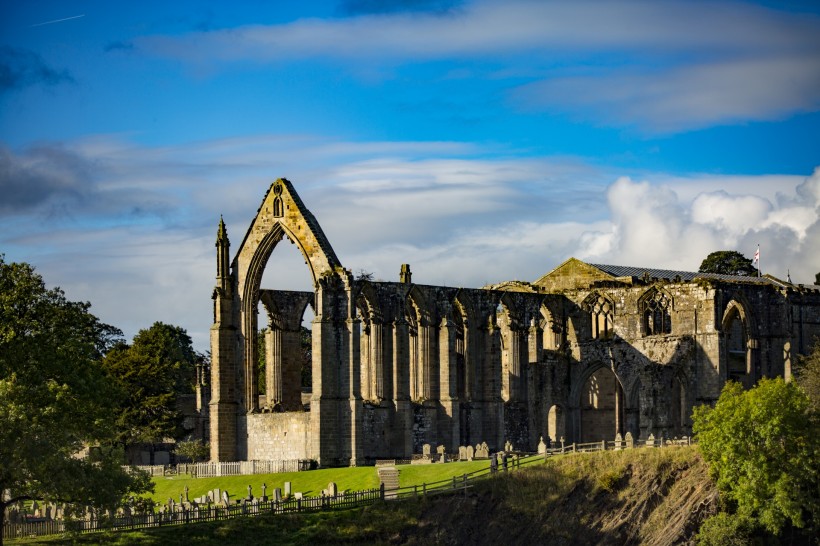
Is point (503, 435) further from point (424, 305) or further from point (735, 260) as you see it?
point (735, 260)

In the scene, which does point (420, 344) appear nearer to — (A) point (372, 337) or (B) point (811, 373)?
(A) point (372, 337)

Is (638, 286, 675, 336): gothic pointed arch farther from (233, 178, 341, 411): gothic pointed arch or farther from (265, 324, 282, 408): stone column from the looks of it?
(265, 324, 282, 408): stone column

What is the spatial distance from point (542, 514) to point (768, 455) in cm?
933

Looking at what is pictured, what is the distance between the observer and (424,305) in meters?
87.1

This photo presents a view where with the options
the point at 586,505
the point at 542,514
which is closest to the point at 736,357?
the point at 586,505

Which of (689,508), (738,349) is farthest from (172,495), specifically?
(738,349)

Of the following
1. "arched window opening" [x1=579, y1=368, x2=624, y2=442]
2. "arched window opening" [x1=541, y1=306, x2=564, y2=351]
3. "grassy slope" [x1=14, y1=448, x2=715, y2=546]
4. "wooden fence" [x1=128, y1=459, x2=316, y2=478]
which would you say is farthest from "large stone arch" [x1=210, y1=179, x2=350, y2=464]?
"arched window opening" [x1=579, y1=368, x2=624, y2=442]

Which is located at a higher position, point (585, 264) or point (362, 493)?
point (585, 264)

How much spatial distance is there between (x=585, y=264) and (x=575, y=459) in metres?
29.1

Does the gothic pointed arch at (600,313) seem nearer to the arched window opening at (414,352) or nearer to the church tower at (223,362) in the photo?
the arched window opening at (414,352)

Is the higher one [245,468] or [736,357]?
[736,357]

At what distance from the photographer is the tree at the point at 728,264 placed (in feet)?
422

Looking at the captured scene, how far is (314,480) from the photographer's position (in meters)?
75.9

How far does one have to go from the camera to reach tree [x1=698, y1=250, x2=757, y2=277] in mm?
128750
